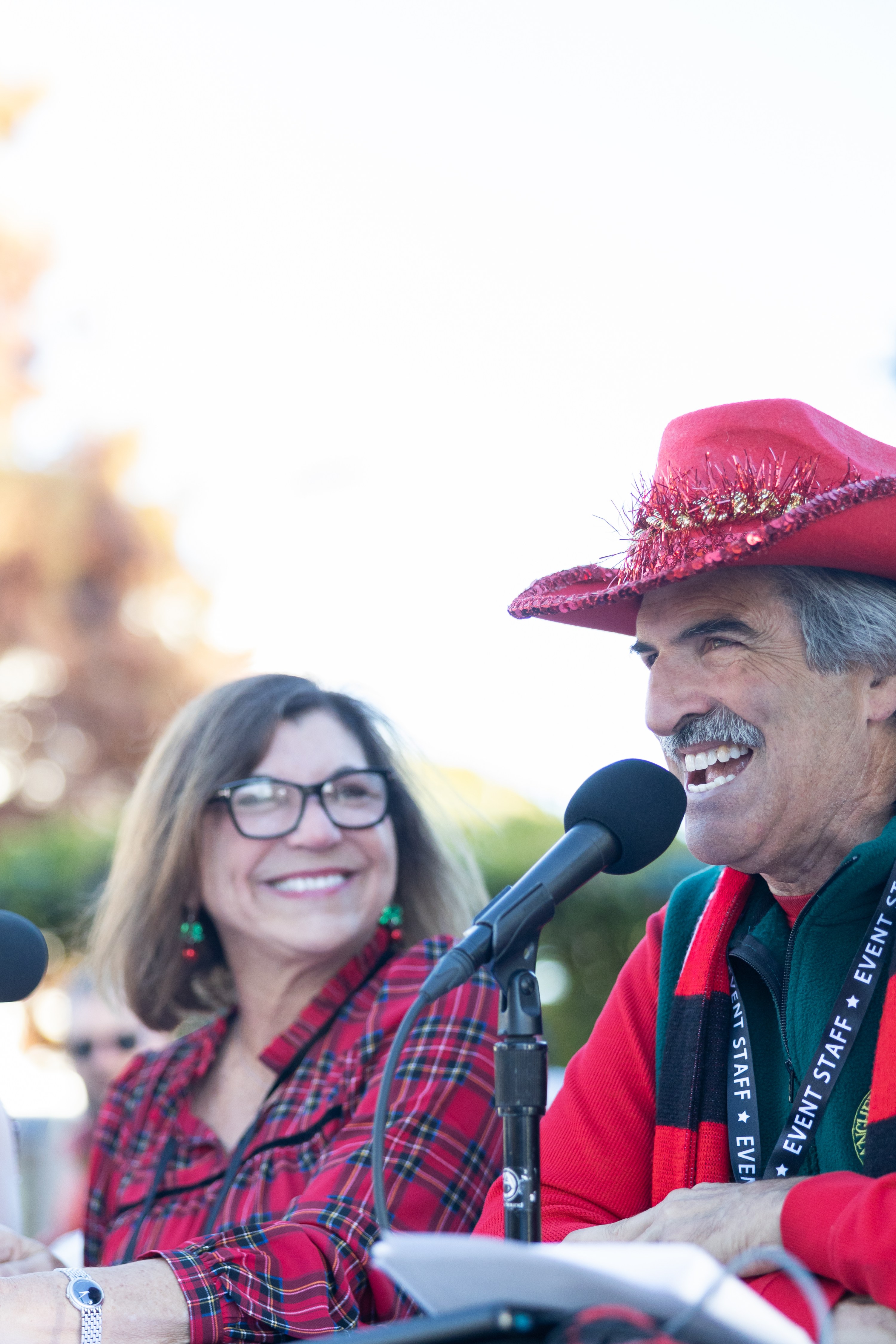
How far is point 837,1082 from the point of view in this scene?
2.12m

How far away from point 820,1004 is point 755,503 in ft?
2.93

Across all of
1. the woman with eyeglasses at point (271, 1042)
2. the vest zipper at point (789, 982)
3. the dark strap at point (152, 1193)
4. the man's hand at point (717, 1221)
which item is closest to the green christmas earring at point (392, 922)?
the woman with eyeglasses at point (271, 1042)

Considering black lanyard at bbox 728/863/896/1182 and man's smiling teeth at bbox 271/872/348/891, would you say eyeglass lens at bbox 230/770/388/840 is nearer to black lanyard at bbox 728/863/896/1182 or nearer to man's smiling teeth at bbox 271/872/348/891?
man's smiling teeth at bbox 271/872/348/891

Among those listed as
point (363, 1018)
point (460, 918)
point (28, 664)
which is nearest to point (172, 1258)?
point (363, 1018)

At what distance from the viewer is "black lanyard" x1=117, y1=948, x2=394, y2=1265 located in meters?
2.98

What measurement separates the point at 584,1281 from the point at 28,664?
15.9m

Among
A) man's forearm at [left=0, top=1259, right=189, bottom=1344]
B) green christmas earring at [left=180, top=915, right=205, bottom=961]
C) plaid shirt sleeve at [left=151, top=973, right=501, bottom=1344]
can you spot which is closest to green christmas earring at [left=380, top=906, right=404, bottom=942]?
plaid shirt sleeve at [left=151, top=973, right=501, bottom=1344]

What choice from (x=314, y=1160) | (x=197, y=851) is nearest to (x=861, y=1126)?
(x=314, y=1160)

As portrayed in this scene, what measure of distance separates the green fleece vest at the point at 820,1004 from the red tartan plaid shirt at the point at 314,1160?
0.62 m

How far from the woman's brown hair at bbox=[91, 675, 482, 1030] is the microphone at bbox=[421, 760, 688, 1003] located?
5.15 ft

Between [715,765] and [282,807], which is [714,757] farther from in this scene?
[282,807]

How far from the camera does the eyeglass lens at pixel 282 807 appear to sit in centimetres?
339

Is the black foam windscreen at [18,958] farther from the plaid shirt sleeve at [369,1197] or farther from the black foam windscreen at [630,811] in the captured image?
the black foam windscreen at [630,811]

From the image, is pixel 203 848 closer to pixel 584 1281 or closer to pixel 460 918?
pixel 460 918
